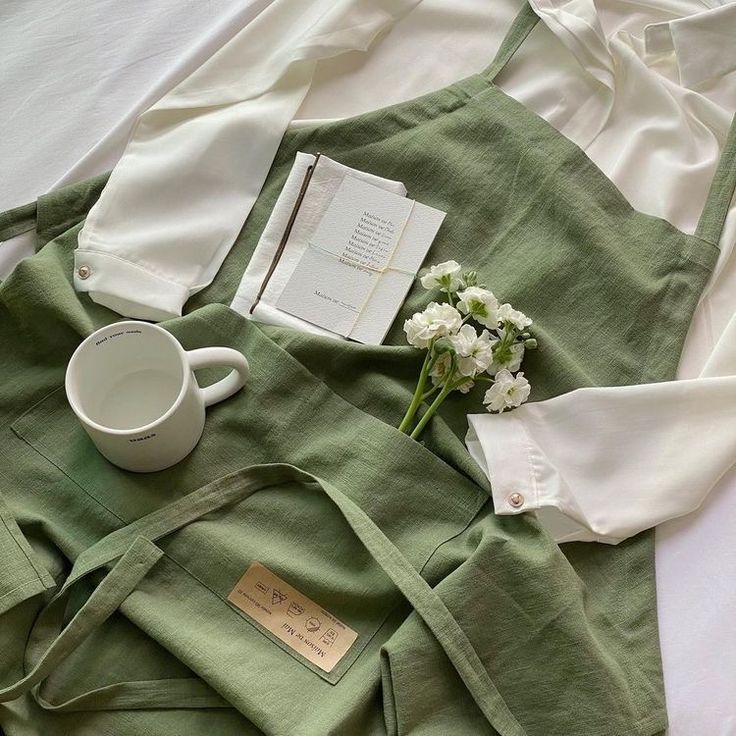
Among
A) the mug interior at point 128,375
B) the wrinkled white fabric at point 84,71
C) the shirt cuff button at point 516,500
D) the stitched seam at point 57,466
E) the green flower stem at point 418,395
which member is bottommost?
the shirt cuff button at point 516,500

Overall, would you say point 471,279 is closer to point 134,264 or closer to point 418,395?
point 418,395

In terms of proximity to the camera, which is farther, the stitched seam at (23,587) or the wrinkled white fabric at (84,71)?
the wrinkled white fabric at (84,71)

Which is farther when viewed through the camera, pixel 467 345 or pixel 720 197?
pixel 720 197

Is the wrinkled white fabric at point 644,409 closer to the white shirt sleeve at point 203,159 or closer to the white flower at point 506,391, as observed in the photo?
the white flower at point 506,391

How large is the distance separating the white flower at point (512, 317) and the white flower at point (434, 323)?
0.12ft

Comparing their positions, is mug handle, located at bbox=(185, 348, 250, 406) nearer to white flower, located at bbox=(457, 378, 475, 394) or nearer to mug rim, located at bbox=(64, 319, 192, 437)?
mug rim, located at bbox=(64, 319, 192, 437)

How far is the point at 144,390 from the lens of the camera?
2.53 feet

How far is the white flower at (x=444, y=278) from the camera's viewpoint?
81cm

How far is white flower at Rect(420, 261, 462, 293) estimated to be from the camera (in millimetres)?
809

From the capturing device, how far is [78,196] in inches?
34.9

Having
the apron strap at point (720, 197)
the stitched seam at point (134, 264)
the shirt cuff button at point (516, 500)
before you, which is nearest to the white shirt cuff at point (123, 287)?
the stitched seam at point (134, 264)

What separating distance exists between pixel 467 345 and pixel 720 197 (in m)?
0.33

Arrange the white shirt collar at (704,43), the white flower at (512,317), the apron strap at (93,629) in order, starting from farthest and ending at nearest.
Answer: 1. the white shirt collar at (704,43)
2. the white flower at (512,317)
3. the apron strap at (93,629)

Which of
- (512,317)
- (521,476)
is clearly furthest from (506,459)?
(512,317)
